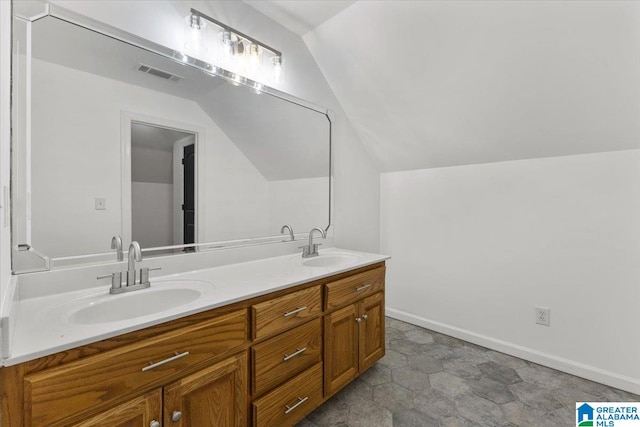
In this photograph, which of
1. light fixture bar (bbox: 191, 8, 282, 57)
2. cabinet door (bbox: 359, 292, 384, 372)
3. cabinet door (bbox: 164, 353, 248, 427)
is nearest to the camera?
cabinet door (bbox: 164, 353, 248, 427)

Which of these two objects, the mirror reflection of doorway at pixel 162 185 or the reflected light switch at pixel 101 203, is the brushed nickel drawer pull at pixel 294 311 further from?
the reflected light switch at pixel 101 203

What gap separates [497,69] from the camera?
1.83m

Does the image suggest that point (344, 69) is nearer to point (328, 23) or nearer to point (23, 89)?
point (328, 23)

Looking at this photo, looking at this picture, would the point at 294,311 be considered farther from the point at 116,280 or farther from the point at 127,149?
the point at 127,149

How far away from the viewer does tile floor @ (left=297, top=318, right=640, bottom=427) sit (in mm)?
1634

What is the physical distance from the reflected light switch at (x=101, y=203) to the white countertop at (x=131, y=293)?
1.14 feet

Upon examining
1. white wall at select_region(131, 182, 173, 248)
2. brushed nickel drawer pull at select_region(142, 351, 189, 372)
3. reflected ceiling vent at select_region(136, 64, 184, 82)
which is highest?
reflected ceiling vent at select_region(136, 64, 184, 82)

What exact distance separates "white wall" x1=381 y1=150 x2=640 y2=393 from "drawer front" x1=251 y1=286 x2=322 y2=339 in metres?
1.64

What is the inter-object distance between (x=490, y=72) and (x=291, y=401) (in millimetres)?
2198

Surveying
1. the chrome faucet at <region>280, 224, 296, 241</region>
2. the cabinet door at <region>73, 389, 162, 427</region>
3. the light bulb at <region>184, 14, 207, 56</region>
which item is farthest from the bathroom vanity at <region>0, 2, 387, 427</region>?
the chrome faucet at <region>280, 224, 296, 241</region>

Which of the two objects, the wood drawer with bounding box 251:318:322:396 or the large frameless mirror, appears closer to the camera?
the large frameless mirror

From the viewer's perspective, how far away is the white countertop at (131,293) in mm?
801

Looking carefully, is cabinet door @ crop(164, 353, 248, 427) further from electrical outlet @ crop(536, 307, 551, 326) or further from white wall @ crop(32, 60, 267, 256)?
electrical outlet @ crop(536, 307, 551, 326)

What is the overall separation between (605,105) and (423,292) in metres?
1.92
